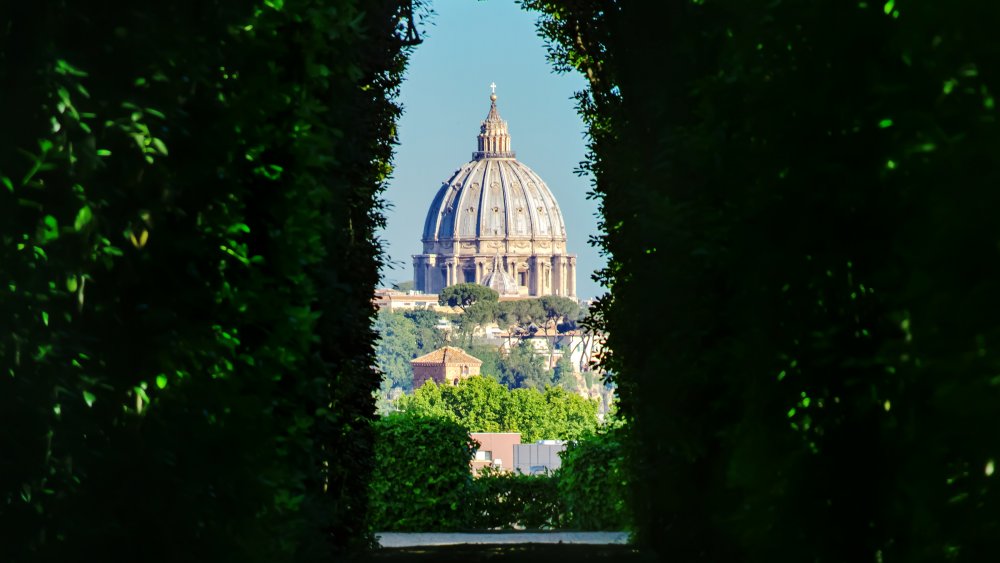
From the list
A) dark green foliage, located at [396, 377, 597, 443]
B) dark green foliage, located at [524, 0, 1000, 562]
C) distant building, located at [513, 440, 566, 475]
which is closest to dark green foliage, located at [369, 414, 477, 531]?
dark green foliage, located at [524, 0, 1000, 562]

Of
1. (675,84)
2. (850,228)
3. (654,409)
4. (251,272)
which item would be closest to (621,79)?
(675,84)

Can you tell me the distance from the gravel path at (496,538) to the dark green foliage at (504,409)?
11742cm

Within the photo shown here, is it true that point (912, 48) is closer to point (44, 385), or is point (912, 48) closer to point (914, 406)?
point (914, 406)

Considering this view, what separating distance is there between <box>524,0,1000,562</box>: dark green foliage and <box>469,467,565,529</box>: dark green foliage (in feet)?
47.8

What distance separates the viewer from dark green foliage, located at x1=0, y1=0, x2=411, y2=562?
6.04 m

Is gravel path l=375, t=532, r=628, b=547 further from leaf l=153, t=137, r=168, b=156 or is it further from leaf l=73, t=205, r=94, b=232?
leaf l=73, t=205, r=94, b=232

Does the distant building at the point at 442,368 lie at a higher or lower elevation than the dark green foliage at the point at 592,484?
higher

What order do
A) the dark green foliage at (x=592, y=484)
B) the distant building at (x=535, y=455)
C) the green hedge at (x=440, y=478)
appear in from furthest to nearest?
the distant building at (x=535, y=455), the green hedge at (x=440, y=478), the dark green foliage at (x=592, y=484)

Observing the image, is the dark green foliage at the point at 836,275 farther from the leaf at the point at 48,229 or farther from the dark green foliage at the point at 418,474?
the dark green foliage at the point at 418,474

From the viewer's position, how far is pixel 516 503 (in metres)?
26.0

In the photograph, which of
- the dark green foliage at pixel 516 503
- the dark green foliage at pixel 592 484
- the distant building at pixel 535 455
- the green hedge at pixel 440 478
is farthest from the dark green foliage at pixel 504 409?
the dark green foliage at pixel 592 484

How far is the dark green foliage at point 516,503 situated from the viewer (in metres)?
25.1

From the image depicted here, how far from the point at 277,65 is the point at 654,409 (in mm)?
3718

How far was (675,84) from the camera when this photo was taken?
10.7m
